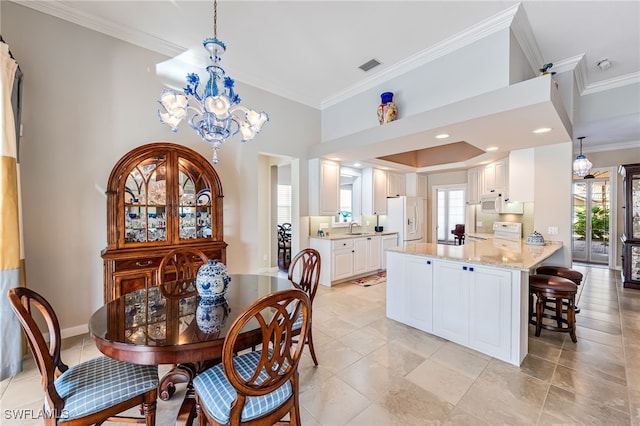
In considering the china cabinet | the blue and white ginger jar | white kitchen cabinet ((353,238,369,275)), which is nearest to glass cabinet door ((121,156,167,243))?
the blue and white ginger jar

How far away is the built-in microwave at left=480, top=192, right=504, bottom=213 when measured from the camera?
468 centimetres

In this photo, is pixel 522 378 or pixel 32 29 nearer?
pixel 522 378

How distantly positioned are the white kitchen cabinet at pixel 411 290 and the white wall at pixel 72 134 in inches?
131

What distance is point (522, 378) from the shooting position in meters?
2.17

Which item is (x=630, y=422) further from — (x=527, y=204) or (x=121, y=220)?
(x=121, y=220)

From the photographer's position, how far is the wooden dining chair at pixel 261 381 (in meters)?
1.17

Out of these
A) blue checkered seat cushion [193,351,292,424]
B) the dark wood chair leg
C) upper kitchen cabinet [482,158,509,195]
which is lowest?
the dark wood chair leg

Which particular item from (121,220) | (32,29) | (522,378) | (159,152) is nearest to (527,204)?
(522,378)

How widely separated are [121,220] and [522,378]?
4.02 meters

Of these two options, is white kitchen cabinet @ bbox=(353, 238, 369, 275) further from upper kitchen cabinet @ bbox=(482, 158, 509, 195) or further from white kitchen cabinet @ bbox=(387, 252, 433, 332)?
upper kitchen cabinet @ bbox=(482, 158, 509, 195)

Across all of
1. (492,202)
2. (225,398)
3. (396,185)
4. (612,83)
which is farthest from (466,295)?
(612,83)

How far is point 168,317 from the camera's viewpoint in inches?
62.1

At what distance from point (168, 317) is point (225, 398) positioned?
1.93 feet

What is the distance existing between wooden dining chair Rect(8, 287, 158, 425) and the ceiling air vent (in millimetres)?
4058
